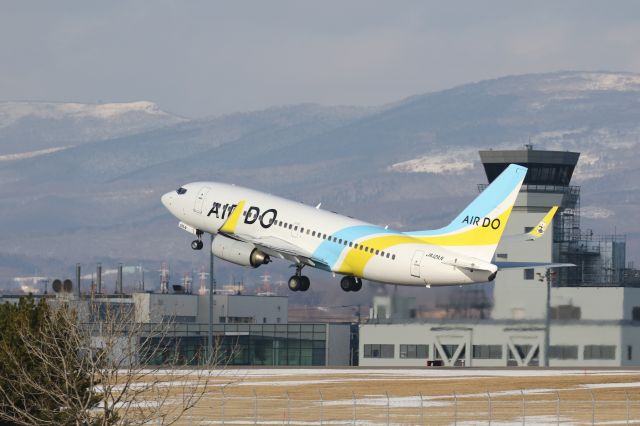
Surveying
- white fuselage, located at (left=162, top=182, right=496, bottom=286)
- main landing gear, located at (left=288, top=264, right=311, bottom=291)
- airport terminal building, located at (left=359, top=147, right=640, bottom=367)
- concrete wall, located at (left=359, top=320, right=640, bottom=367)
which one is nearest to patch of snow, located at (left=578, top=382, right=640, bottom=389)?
white fuselage, located at (left=162, top=182, right=496, bottom=286)

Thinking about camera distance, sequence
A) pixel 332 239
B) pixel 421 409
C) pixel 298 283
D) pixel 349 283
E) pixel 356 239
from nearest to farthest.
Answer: pixel 421 409
pixel 356 239
pixel 332 239
pixel 349 283
pixel 298 283

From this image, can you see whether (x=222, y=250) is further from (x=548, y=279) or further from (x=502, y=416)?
(x=548, y=279)

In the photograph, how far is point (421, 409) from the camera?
112 metres

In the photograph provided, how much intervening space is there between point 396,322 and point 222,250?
79.0 m

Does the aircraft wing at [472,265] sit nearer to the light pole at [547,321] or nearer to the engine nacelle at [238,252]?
the engine nacelle at [238,252]

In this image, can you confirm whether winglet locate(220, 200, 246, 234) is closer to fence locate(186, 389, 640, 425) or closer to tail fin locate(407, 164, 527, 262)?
fence locate(186, 389, 640, 425)

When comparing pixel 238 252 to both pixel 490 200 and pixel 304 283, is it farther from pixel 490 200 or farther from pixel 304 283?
pixel 490 200

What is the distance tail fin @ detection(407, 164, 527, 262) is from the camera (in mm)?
112125

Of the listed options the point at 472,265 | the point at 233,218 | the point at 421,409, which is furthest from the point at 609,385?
the point at 233,218

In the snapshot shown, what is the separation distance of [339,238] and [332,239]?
21.7 inches

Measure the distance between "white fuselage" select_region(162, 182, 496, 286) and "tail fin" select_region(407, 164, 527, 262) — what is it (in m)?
1.44

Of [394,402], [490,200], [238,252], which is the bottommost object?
[394,402]

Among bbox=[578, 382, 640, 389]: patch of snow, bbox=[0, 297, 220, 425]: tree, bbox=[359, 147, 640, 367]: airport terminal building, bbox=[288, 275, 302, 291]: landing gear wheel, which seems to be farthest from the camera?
bbox=[359, 147, 640, 367]: airport terminal building

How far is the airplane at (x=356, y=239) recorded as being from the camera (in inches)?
4373
